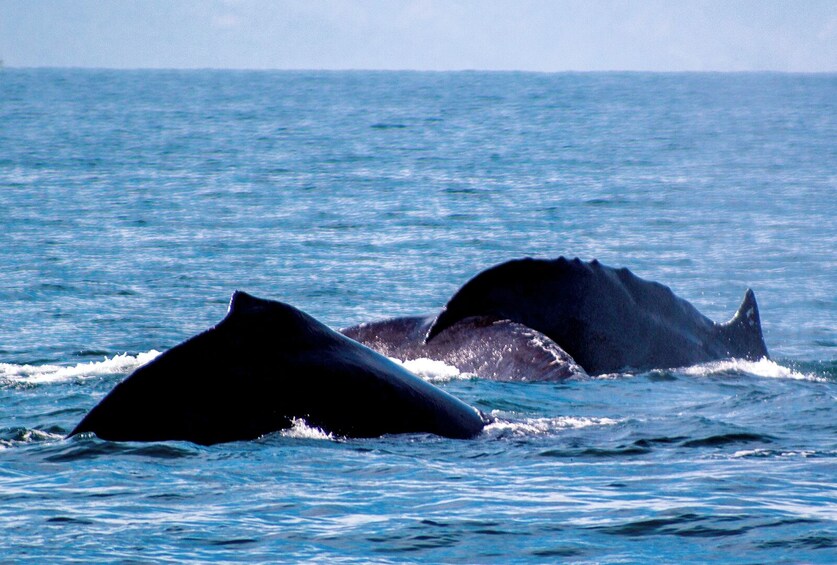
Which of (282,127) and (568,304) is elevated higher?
(282,127)

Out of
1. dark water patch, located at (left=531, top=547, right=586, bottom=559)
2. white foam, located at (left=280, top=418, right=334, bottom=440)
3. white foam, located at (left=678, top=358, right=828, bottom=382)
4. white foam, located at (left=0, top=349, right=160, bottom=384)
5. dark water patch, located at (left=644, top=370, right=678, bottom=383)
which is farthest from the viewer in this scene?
white foam, located at (left=0, top=349, right=160, bottom=384)

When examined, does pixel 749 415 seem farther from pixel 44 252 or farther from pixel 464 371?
pixel 44 252

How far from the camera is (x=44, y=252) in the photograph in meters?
23.0

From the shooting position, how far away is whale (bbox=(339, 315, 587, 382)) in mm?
11008

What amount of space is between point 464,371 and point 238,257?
12.1 meters

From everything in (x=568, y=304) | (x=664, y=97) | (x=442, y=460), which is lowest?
(x=442, y=460)

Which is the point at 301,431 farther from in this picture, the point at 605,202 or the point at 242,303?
the point at 605,202

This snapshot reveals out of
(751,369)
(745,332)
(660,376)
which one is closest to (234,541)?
(660,376)

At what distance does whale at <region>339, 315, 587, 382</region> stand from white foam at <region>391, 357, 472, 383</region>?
0.19 ft

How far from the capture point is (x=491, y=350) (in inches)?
442

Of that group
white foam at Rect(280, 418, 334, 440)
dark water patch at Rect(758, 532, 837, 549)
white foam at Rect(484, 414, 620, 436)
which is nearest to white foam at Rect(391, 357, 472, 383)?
white foam at Rect(484, 414, 620, 436)

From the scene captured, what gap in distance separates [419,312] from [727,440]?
27.0 ft

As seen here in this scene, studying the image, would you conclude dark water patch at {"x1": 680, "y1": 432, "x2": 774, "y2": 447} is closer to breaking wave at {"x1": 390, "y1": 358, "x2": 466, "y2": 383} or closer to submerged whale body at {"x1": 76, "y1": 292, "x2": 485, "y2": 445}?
submerged whale body at {"x1": 76, "y1": 292, "x2": 485, "y2": 445}

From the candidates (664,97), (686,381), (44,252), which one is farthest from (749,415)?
(664,97)
